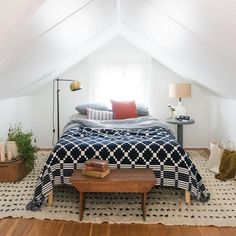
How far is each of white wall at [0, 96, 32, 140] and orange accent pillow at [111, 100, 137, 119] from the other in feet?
4.94

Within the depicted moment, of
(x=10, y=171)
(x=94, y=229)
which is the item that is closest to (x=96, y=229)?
(x=94, y=229)

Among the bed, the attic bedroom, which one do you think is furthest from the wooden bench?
the bed

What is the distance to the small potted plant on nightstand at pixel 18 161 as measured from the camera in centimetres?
314

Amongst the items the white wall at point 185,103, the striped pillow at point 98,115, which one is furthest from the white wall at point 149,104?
the striped pillow at point 98,115

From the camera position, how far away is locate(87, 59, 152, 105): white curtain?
15.4 feet

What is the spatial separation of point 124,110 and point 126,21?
135 cm

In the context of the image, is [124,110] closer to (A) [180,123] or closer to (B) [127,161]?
(A) [180,123]

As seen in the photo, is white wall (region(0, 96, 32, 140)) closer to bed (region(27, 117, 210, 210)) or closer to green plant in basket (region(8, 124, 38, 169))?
green plant in basket (region(8, 124, 38, 169))

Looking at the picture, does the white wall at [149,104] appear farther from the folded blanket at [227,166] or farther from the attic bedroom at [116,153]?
the folded blanket at [227,166]

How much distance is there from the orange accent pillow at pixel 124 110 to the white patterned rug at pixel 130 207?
4.68ft

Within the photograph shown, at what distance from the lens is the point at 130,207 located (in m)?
2.54

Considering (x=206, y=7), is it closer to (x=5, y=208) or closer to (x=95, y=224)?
(x=95, y=224)

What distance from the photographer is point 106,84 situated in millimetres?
4742

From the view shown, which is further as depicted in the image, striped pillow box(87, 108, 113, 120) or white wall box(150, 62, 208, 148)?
white wall box(150, 62, 208, 148)
